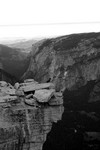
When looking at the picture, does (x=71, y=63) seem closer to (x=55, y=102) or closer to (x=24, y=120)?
(x=55, y=102)

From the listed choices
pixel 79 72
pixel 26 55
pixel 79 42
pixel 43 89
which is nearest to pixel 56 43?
pixel 79 42

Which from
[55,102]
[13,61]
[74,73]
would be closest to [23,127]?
[55,102]

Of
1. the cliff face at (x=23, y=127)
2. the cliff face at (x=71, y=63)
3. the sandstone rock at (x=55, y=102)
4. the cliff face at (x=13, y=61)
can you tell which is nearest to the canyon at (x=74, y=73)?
the cliff face at (x=71, y=63)

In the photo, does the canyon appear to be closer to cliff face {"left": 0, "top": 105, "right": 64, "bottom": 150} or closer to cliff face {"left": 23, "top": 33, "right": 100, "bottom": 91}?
cliff face {"left": 23, "top": 33, "right": 100, "bottom": 91}

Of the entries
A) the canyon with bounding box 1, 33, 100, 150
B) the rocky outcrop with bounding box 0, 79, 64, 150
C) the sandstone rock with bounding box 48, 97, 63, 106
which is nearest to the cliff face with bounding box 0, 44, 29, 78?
the canyon with bounding box 1, 33, 100, 150

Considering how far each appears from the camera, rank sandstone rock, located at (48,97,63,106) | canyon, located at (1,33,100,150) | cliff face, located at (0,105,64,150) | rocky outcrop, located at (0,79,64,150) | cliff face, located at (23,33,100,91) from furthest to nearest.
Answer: cliff face, located at (23,33,100,91) < canyon, located at (1,33,100,150) < sandstone rock, located at (48,97,63,106) < rocky outcrop, located at (0,79,64,150) < cliff face, located at (0,105,64,150)

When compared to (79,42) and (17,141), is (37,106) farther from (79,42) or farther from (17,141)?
(79,42)

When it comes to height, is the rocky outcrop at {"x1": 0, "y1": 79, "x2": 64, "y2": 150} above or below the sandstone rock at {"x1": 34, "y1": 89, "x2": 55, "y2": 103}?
below

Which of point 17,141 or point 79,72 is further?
point 79,72

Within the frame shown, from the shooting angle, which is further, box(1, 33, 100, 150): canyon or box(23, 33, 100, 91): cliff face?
box(23, 33, 100, 91): cliff face
